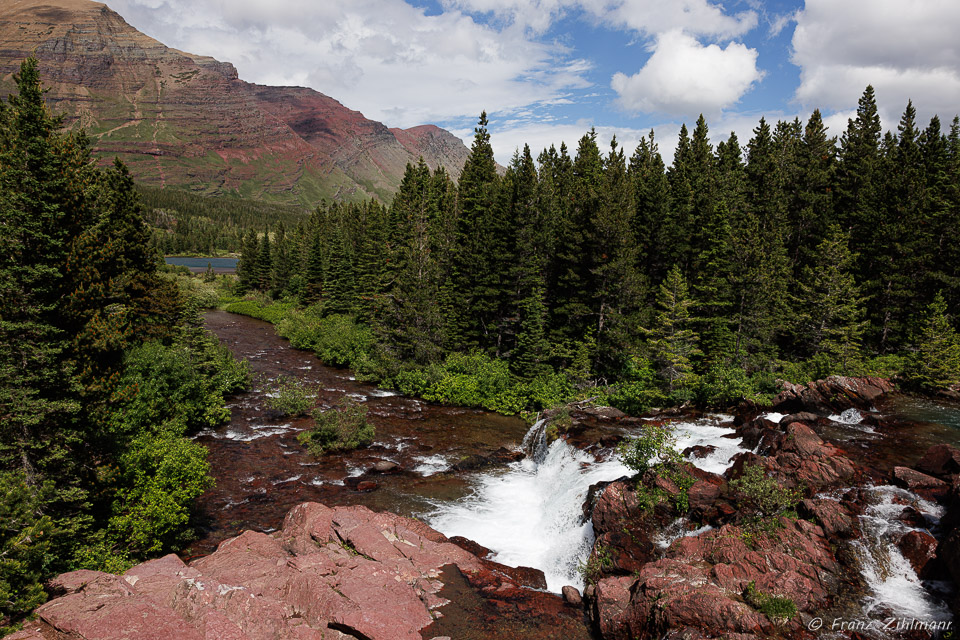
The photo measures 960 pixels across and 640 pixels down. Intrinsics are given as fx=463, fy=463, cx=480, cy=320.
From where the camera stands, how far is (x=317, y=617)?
12281mm

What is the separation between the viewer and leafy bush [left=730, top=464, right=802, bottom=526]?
14.3m

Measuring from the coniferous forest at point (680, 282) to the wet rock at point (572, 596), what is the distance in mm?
17898

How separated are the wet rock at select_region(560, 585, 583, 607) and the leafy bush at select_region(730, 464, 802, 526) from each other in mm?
5903

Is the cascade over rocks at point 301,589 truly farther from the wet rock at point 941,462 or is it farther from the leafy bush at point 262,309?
the leafy bush at point 262,309

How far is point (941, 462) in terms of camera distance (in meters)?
16.4

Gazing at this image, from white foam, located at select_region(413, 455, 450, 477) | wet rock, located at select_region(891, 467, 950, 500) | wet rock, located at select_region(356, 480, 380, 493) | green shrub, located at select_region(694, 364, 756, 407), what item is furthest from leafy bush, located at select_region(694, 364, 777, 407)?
wet rock, located at select_region(356, 480, 380, 493)

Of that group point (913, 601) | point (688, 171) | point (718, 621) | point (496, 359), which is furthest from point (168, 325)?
point (688, 171)

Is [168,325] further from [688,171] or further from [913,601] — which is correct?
[688,171]

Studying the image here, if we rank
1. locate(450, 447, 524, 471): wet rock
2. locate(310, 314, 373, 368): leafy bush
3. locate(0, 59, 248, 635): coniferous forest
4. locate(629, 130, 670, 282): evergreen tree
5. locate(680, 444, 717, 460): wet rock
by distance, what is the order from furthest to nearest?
locate(310, 314, 373, 368): leafy bush, locate(629, 130, 670, 282): evergreen tree, locate(450, 447, 524, 471): wet rock, locate(680, 444, 717, 460): wet rock, locate(0, 59, 248, 635): coniferous forest

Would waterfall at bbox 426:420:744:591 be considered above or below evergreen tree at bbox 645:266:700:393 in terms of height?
below

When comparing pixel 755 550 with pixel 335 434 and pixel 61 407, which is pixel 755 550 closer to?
pixel 61 407

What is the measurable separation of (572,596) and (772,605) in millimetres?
5818

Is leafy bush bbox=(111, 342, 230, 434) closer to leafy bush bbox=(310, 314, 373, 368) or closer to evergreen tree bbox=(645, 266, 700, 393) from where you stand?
leafy bush bbox=(310, 314, 373, 368)

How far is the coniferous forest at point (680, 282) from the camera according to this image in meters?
34.7
